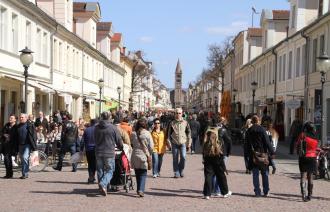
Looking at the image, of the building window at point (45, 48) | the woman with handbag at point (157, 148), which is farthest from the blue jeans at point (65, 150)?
the building window at point (45, 48)

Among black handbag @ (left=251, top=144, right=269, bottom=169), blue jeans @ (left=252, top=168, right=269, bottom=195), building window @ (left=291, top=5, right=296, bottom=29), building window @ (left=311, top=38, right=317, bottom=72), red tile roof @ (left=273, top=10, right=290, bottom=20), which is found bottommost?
blue jeans @ (left=252, top=168, right=269, bottom=195)

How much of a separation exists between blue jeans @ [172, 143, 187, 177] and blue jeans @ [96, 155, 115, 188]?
3.76m

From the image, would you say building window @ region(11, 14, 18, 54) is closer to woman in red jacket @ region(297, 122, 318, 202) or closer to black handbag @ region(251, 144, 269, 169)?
black handbag @ region(251, 144, 269, 169)

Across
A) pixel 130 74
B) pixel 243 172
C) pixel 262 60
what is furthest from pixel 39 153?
pixel 130 74

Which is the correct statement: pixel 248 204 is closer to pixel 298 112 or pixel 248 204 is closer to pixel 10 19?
pixel 10 19

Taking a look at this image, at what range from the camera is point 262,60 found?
49375 mm

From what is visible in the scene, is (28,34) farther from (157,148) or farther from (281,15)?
(281,15)

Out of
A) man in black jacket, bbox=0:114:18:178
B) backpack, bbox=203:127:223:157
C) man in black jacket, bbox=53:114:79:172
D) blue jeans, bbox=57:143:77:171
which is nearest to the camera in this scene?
backpack, bbox=203:127:223:157

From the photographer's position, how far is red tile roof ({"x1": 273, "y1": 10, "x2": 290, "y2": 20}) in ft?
156

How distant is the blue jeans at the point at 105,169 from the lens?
12.0 meters

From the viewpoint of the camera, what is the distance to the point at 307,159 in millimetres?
11992

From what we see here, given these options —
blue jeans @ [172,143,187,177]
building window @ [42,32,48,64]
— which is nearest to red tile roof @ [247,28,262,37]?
building window @ [42,32,48,64]

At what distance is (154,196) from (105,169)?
114 centimetres

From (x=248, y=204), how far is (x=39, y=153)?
7722 millimetres
